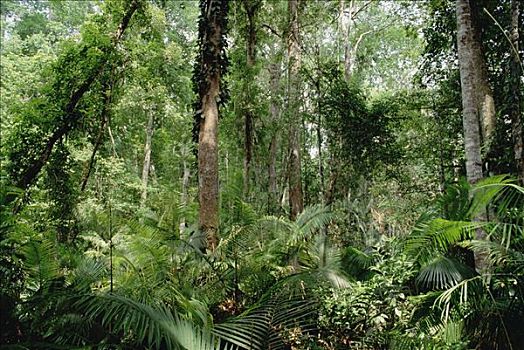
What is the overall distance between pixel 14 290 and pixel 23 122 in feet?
16.8

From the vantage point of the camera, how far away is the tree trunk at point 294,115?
32.0ft

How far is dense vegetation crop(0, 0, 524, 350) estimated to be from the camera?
146 inches

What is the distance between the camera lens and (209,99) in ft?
23.4

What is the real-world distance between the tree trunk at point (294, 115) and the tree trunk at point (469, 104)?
15.0 ft

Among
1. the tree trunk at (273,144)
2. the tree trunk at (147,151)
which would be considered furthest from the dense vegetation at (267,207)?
the tree trunk at (147,151)

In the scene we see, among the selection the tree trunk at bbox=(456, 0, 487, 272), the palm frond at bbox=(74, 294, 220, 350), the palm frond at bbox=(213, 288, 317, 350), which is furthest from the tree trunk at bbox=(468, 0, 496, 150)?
the palm frond at bbox=(74, 294, 220, 350)

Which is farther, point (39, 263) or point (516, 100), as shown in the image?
point (516, 100)

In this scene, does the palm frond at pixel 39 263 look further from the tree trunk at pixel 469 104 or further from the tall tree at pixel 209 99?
the tree trunk at pixel 469 104

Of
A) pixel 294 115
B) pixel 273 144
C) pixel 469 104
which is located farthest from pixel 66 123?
pixel 469 104

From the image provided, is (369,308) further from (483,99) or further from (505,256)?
(483,99)

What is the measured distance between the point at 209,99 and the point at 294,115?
4.36m

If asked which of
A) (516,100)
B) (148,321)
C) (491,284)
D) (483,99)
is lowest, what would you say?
(148,321)

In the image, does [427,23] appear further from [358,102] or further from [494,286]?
[494,286]

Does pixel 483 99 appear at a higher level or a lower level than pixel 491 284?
higher
